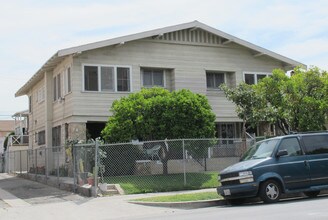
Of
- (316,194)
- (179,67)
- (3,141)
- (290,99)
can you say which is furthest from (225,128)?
(3,141)

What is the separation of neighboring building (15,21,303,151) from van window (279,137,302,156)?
11.0 metres

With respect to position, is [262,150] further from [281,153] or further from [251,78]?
[251,78]

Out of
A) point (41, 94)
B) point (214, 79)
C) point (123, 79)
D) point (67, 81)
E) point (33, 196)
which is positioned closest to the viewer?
point (33, 196)

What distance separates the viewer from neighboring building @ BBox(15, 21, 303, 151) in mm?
21719

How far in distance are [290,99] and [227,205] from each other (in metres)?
8.07

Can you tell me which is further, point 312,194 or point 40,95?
point 40,95

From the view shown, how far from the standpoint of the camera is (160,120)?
18.0 meters

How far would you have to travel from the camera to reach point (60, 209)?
13148 millimetres

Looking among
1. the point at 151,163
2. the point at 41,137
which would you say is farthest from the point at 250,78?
the point at 41,137

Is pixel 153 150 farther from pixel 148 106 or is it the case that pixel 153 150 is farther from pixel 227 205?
pixel 227 205

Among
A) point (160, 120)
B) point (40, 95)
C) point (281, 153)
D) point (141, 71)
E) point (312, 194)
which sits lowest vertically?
point (312, 194)

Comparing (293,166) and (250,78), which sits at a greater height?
(250,78)

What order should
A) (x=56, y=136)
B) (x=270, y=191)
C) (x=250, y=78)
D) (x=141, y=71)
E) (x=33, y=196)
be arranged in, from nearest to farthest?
1. (x=270, y=191)
2. (x=33, y=196)
3. (x=141, y=71)
4. (x=56, y=136)
5. (x=250, y=78)

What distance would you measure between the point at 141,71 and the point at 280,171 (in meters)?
12.5
